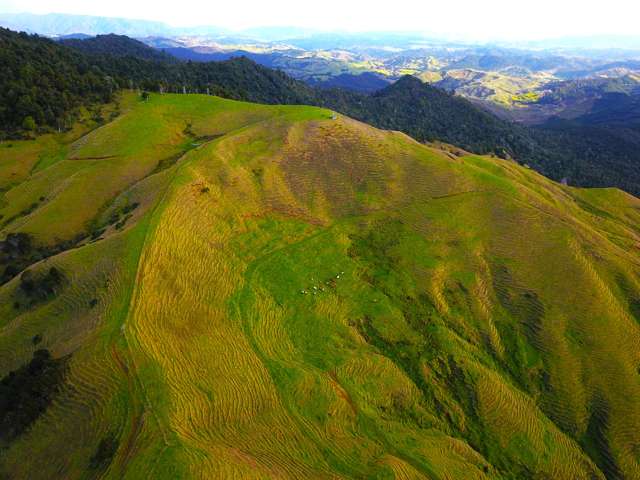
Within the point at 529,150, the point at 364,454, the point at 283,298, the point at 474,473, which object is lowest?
the point at 529,150

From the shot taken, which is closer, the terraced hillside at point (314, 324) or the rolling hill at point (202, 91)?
the terraced hillside at point (314, 324)

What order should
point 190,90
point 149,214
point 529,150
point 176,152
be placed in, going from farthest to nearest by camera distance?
point 529,150
point 190,90
point 176,152
point 149,214

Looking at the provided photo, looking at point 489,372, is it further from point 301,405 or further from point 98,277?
point 98,277

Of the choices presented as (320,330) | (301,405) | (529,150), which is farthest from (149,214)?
(529,150)

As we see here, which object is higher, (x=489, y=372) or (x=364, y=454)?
(x=364, y=454)

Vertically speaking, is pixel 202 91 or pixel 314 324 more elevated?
pixel 314 324

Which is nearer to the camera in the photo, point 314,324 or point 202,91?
point 314,324

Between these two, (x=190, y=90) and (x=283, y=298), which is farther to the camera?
(x=190, y=90)

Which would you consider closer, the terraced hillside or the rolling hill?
the terraced hillside
